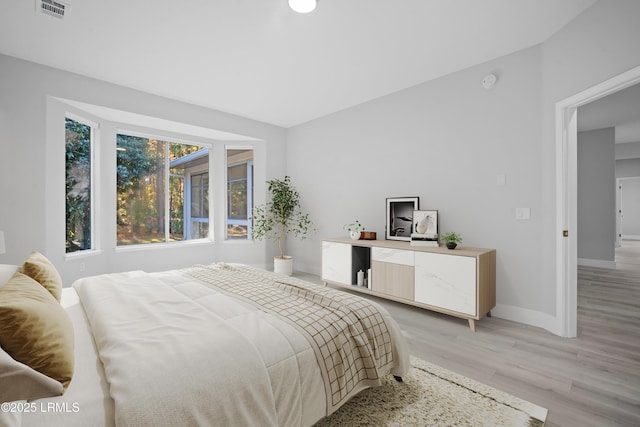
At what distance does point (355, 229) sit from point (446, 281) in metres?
1.65

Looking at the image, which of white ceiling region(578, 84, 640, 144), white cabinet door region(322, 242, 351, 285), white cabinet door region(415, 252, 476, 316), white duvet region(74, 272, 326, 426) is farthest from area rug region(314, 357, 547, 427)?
white ceiling region(578, 84, 640, 144)

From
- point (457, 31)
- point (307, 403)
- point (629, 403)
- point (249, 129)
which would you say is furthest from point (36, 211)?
point (629, 403)

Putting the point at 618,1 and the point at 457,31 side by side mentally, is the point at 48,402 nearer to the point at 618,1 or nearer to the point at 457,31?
the point at 457,31

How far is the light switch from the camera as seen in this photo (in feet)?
9.39

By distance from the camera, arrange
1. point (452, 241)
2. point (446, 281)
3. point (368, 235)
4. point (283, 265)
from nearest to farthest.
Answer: point (446, 281) < point (452, 241) < point (368, 235) < point (283, 265)

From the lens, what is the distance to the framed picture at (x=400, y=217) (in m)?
3.71

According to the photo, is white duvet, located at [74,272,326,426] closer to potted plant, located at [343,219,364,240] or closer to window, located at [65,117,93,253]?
potted plant, located at [343,219,364,240]

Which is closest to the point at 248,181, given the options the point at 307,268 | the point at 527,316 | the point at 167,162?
the point at 167,162

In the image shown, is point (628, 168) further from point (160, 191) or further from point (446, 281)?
point (160, 191)

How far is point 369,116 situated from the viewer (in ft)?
13.8

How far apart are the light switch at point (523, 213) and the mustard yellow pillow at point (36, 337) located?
347 centimetres

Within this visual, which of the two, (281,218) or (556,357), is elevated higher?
(281,218)

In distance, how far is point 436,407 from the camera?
5.48 ft

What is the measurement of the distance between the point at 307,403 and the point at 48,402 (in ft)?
2.91
